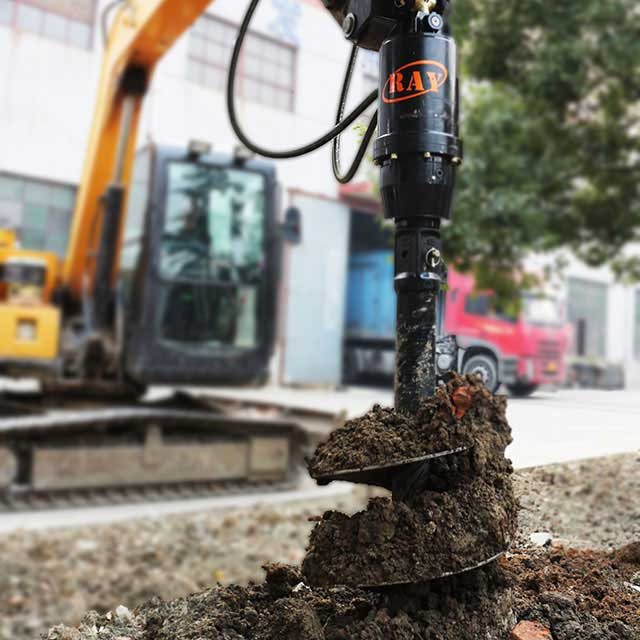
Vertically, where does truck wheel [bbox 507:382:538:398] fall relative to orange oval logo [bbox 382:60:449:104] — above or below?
below

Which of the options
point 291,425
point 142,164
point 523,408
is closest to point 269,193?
point 142,164

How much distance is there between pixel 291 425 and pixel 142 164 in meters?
2.57

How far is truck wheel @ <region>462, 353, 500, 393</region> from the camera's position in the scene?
3.75ft

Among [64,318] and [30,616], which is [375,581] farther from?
[64,318]

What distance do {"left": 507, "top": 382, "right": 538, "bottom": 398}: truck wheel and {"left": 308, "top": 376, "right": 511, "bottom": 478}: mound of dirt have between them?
0.18 metres

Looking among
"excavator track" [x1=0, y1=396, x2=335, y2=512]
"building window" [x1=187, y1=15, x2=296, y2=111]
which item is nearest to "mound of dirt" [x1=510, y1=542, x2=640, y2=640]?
"excavator track" [x1=0, y1=396, x2=335, y2=512]

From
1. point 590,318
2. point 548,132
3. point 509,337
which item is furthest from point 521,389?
point 590,318

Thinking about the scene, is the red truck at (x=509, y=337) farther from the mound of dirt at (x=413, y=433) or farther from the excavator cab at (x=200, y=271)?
the excavator cab at (x=200, y=271)

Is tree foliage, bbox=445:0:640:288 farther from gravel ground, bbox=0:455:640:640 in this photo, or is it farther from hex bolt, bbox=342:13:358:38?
hex bolt, bbox=342:13:358:38

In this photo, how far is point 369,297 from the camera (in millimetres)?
14711

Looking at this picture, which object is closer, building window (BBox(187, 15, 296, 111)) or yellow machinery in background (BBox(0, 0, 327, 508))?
yellow machinery in background (BBox(0, 0, 327, 508))

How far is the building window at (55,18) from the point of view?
486 inches

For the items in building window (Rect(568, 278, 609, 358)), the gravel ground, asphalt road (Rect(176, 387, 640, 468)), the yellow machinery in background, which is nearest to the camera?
asphalt road (Rect(176, 387, 640, 468))

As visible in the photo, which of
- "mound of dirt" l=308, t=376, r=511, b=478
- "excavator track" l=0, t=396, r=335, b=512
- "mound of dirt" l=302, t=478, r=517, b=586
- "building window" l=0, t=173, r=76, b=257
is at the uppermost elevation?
"building window" l=0, t=173, r=76, b=257
